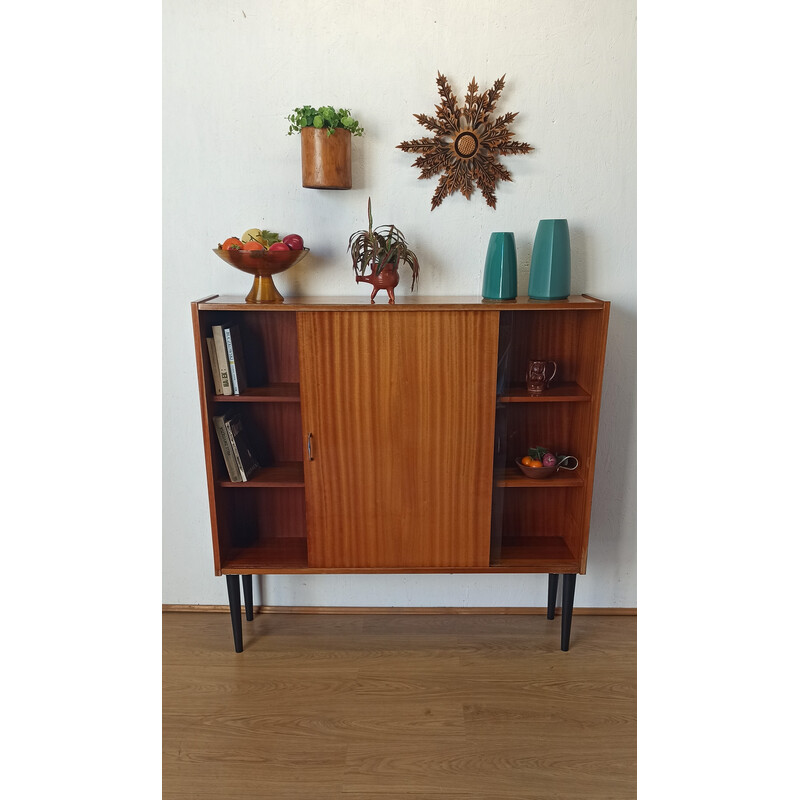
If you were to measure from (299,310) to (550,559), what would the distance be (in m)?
1.21

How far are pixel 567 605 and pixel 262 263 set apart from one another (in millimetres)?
1576

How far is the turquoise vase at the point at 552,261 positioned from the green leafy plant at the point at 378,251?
0.42 m

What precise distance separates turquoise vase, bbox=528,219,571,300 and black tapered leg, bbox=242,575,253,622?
59.5 inches

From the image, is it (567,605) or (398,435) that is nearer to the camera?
(398,435)

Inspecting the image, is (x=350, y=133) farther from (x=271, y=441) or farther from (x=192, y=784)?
(x=192, y=784)

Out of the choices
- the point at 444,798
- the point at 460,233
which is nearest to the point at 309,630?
the point at 444,798

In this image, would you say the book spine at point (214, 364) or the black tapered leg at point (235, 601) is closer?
the book spine at point (214, 364)

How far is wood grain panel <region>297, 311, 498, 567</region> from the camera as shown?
86.9 inches

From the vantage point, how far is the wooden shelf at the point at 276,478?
238cm

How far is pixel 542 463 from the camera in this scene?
2404mm

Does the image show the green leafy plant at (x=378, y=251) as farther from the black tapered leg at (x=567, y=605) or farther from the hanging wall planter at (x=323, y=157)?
the black tapered leg at (x=567, y=605)

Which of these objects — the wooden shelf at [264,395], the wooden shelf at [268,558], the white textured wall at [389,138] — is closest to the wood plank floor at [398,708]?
the wooden shelf at [268,558]

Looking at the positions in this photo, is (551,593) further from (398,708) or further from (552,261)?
(552,261)

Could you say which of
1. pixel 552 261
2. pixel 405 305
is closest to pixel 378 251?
pixel 405 305
